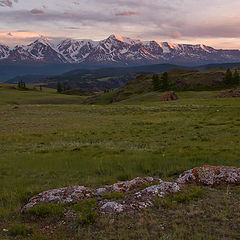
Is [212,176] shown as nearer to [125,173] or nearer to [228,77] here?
[125,173]

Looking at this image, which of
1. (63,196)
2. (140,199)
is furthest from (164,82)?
(63,196)

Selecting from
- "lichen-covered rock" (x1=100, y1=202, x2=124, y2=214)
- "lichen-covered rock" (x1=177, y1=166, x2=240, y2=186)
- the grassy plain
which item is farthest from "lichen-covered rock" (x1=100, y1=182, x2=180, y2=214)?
"lichen-covered rock" (x1=177, y1=166, x2=240, y2=186)

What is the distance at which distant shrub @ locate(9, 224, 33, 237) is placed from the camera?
634 centimetres

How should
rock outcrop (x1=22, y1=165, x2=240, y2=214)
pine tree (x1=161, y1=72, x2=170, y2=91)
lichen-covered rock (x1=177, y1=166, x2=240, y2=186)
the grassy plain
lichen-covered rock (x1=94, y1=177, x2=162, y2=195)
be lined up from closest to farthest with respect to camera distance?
the grassy plain, rock outcrop (x1=22, y1=165, x2=240, y2=214), lichen-covered rock (x1=94, y1=177, x2=162, y2=195), lichen-covered rock (x1=177, y1=166, x2=240, y2=186), pine tree (x1=161, y1=72, x2=170, y2=91)

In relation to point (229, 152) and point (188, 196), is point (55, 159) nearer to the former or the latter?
point (188, 196)

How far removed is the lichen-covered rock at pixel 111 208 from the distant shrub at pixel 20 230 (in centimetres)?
210

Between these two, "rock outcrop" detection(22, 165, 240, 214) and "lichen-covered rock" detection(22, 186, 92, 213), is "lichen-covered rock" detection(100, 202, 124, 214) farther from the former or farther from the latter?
"lichen-covered rock" detection(22, 186, 92, 213)

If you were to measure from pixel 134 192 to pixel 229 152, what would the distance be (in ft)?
29.1

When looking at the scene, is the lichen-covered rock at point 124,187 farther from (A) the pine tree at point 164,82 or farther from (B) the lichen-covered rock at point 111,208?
(A) the pine tree at point 164,82

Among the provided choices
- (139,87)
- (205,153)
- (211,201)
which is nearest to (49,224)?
→ (211,201)

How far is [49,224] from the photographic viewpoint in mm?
6832

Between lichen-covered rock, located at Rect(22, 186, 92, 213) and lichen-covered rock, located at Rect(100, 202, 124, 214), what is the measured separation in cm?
107

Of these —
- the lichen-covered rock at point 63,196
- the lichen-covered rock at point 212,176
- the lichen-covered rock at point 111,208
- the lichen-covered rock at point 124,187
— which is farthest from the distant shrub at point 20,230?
the lichen-covered rock at point 212,176

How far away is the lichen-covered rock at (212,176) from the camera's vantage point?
903 centimetres
